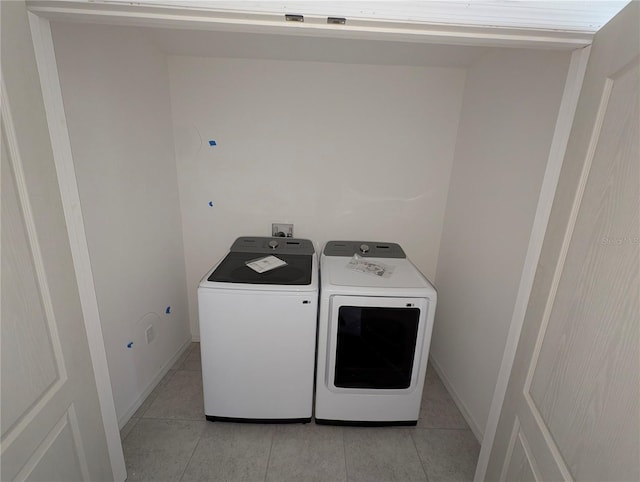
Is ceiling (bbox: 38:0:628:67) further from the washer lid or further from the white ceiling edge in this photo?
the washer lid

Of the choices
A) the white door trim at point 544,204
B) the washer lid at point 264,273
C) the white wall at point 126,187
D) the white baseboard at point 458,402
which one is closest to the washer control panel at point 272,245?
the washer lid at point 264,273

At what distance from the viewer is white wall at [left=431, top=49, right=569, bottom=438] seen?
51.9 inches

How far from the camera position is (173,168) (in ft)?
6.66

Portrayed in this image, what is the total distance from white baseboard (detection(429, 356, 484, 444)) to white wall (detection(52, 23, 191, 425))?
194 cm

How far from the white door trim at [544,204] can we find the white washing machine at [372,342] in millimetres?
454

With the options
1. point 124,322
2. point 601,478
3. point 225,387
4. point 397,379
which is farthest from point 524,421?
point 124,322

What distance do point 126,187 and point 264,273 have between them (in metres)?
0.86

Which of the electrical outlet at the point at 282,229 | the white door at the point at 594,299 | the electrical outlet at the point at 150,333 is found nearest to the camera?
the white door at the point at 594,299

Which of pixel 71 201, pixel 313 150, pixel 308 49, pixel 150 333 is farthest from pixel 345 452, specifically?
pixel 308 49

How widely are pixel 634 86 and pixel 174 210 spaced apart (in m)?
2.21

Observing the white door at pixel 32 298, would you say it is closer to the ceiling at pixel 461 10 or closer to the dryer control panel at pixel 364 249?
the ceiling at pixel 461 10

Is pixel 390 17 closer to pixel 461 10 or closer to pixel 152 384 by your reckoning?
pixel 461 10

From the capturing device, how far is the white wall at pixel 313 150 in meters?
1.92

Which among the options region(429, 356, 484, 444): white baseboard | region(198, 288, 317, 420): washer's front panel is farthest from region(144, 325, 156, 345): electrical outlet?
region(429, 356, 484, 444): white baseboard
